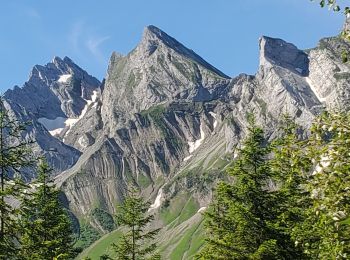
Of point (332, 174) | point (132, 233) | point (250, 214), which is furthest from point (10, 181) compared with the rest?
point (332, 174)

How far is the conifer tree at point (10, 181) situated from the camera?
934 inches

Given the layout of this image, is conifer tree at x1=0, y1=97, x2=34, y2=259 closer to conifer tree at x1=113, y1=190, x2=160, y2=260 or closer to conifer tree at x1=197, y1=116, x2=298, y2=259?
conifer tree at x1=197, y1=116, x2=298, y2=259

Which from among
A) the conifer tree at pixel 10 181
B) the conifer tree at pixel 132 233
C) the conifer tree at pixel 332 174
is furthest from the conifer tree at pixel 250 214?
the conifer tree at pixel 332 174

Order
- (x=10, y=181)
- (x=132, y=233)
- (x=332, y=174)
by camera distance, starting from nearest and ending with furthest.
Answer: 1. (x=332, y=174)
2. (x=10, y=181)
3. (x=132, y=233)

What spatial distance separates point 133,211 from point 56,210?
5340 millimetres

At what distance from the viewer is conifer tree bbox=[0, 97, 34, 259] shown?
23734 millimetres

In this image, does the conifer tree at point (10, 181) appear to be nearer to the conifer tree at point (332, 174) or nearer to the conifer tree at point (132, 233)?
the conifer tree at point (132, 233)

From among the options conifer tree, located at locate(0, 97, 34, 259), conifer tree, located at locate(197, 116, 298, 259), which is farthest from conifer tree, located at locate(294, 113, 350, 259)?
conifer tree, located at locate(0, 97, 34, 259)

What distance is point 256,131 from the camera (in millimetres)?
28656

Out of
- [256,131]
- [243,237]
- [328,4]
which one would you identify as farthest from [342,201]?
[256,131]

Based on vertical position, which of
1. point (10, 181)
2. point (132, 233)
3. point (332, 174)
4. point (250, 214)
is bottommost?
point (332, 174)

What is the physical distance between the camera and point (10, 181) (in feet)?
83.9

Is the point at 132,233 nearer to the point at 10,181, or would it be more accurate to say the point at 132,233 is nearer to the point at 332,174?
the point at 10,181

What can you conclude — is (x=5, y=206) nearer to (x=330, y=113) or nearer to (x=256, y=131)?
(x=256, y=131)
